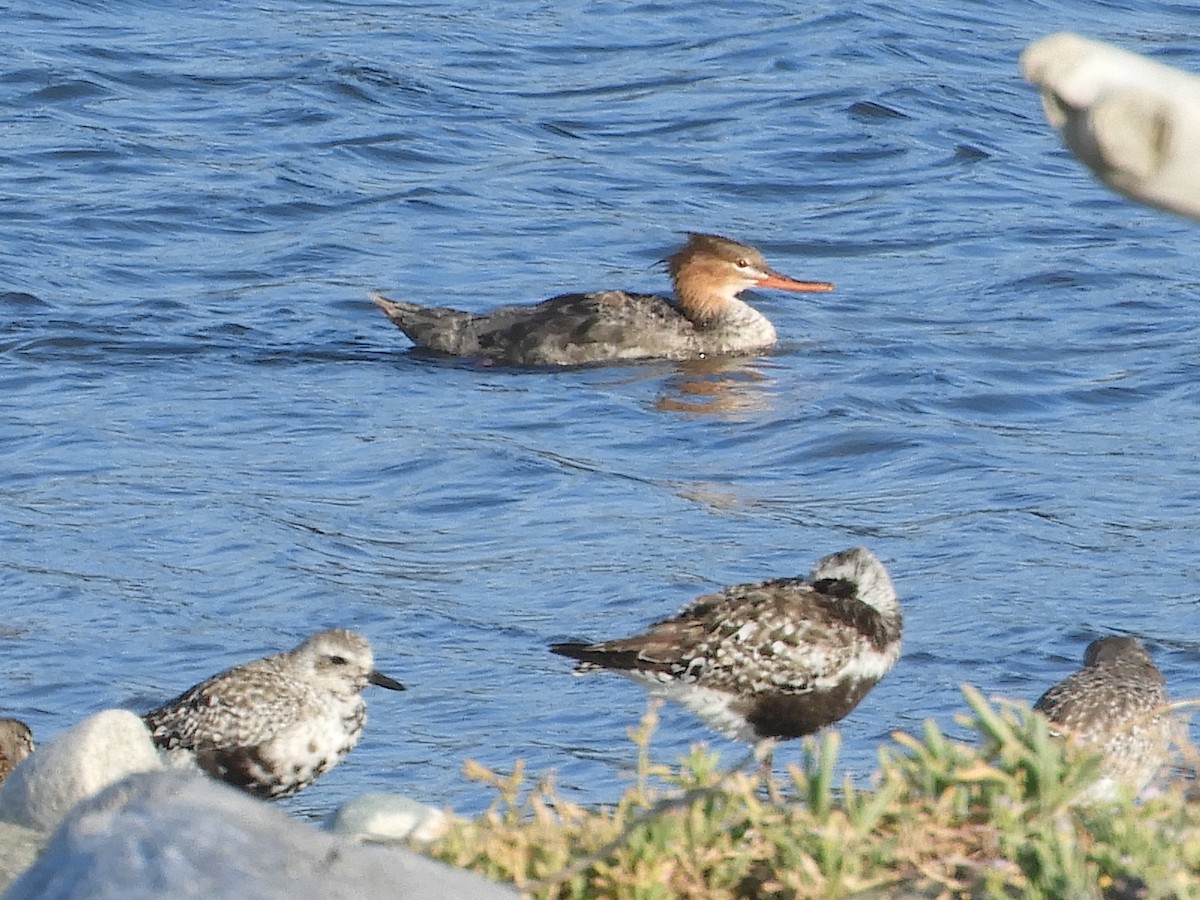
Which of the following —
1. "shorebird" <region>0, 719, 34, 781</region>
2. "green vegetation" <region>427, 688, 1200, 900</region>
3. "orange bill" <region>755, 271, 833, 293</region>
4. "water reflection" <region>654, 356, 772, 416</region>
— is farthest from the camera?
"orange bill" <region>755, 271, 833, 293</region>

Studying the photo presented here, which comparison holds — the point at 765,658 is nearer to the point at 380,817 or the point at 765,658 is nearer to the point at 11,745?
the point at 11,745

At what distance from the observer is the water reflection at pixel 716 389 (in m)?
14.1

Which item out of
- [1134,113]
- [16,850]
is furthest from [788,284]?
[1134,113]

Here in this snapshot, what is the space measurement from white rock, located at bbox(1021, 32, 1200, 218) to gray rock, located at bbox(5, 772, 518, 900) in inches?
57.7

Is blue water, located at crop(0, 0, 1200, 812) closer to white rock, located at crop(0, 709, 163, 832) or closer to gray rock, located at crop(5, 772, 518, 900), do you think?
white rock, located at crop(0, 709, 163, 832)

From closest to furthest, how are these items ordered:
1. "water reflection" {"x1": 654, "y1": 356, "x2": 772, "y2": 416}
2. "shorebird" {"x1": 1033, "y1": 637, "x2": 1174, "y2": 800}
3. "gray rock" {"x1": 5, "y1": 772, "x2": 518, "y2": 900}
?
"gray rock" {"x1": 5, "y1": 772, "x2": 518, "y2": 900} → "shorebird" {"x1": 1033, "y1": 637, "x2": 1174, "y2": 800} → "water reflection" {"x1": 654, "y1": 356, "x2": 772, "y2": 416}

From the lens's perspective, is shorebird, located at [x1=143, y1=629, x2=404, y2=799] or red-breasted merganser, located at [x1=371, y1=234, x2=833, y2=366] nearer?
shorebird, located at [x1=143, y1=629, x2=404, y2=799]

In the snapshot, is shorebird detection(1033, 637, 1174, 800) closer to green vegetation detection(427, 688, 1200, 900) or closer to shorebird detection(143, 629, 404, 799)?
green vegetation detection(427, 688, 1200, 900)

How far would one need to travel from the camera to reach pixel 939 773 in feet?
13.7

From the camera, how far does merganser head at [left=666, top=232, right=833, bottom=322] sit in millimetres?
15641

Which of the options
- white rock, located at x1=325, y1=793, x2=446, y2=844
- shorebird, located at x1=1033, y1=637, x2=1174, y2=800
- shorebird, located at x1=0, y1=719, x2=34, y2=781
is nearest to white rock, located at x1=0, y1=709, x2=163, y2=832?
white rock, located at x1=325, y1=793, x2=446, y2=844

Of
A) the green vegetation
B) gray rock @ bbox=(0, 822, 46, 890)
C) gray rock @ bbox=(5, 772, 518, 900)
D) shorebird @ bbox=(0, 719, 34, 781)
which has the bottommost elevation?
shorebird @ bbox=(0, 719, 34, 781)

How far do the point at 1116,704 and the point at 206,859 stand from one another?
446 centimetres

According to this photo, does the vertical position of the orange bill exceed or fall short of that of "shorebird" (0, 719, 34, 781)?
it falls short
